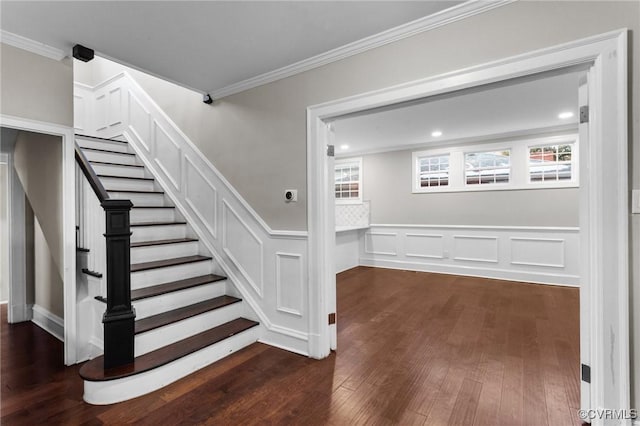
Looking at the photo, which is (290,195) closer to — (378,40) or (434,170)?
(378,40)

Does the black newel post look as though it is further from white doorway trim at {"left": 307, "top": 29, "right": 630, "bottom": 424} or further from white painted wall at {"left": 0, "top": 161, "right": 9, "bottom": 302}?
white doorway trim at {"left": 307, "top": 29, "right": 630, "bottom": 424}

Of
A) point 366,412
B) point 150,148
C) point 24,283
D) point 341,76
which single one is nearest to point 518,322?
point 366,412

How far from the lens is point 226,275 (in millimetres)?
3033

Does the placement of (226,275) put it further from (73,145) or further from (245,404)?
(73,145)

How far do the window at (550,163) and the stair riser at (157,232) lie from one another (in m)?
5.40

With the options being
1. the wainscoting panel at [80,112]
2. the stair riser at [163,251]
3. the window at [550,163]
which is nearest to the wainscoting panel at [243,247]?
the stair riser at [163,251]

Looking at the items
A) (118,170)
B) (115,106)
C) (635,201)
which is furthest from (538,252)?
(115,106)

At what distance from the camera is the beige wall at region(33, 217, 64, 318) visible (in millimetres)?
2877

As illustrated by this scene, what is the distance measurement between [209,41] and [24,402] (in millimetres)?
2663

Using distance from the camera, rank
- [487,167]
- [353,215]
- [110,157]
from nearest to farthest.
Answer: [110,157] < [487,167] < [353,215]

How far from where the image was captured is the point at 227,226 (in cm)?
305

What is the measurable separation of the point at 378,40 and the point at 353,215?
403 centimetres

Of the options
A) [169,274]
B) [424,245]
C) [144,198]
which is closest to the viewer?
[169,274]

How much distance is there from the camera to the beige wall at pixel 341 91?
4.87 feet
